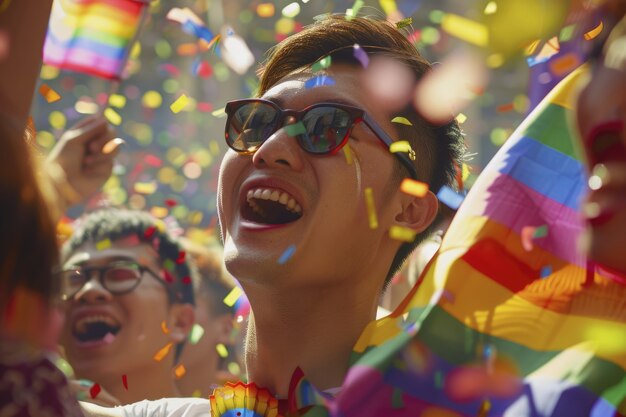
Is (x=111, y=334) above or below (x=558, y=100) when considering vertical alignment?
below

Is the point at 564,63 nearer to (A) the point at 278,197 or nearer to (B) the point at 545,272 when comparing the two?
(B) the point at 545,272

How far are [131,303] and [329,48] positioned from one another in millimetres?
1925

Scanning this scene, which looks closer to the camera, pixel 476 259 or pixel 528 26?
pixel 476 259

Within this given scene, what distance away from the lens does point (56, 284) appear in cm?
163

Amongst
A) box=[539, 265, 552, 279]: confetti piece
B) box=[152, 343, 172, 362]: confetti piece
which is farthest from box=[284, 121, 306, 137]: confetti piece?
box=[152, 343, 172, 362]: confetti piece

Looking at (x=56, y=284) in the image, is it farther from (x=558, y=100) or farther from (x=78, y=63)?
(x=78, y=63)

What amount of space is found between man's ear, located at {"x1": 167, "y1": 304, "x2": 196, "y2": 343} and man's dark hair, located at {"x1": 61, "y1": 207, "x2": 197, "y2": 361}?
0.12 ft

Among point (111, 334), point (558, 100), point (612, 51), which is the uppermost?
point (612, 51)

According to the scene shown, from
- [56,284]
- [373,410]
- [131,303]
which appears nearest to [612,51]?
[373,410]

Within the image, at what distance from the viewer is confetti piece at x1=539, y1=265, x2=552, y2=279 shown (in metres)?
Answer: 2.21

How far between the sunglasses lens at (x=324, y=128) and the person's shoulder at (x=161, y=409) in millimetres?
881

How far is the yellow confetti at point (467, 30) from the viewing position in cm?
252

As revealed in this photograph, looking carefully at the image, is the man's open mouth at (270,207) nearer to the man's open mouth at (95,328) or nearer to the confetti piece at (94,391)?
the confetti piece at (94,391)

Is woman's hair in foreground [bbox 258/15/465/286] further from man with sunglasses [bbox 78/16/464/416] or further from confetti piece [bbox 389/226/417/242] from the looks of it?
confetti piece [bbox 389/226/417/242]
